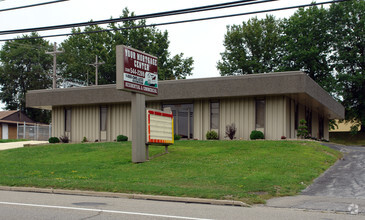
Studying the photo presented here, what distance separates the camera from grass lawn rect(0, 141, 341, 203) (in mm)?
14055

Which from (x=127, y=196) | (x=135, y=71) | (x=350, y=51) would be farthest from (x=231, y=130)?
(x=350, y=51)

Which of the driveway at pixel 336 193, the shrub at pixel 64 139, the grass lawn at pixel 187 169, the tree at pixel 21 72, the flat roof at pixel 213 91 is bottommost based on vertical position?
the driveway at pixel 336 193

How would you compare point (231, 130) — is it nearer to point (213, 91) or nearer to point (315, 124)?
point (213, 91)

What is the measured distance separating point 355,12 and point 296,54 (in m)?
8.70

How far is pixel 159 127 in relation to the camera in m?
21.9

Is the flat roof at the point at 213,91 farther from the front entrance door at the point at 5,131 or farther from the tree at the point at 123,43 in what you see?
the tree at the point at 123,43

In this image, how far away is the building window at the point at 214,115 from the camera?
30.3m

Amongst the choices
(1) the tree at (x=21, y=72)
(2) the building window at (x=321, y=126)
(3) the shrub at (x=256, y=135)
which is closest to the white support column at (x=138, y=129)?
(3) the shrub at (x=256, y=135)

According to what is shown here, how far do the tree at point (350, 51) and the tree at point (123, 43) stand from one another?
22038 mm

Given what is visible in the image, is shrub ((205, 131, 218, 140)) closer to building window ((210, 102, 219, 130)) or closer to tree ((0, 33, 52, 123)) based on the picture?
building window ((210, 102, 219, 130))

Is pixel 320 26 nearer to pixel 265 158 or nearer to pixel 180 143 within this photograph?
pixel 180 143

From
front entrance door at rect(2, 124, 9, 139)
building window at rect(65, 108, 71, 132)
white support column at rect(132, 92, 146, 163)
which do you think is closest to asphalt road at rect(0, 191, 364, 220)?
white support column at rect(132, 92, 146, 163)

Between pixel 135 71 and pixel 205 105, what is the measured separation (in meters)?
10.9

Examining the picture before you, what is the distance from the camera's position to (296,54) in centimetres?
5203
